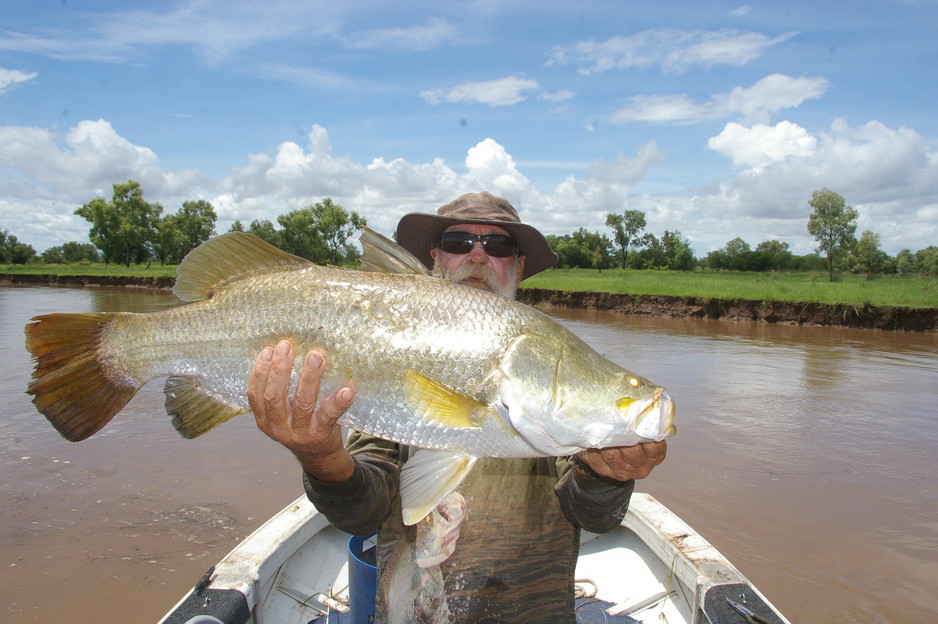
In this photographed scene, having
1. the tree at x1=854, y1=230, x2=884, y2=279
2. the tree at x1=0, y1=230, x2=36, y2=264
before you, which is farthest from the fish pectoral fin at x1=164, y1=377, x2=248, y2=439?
the tree at x1=0, y1=230, x2=36, y2=264

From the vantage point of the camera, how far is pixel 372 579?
118 inches

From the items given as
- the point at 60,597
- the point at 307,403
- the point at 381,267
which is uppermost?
the point at 381,267

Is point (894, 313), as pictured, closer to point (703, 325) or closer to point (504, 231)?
point (703, 325)

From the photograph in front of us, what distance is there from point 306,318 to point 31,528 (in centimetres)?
653

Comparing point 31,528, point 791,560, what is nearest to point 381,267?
point 791,560

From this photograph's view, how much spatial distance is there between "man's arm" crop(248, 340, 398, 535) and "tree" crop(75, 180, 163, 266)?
278 ft

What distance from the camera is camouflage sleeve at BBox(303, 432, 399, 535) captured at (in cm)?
243

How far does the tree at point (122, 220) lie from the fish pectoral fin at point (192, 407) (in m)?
84.7

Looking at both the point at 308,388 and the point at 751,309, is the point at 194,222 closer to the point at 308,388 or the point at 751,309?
the point at 751,309

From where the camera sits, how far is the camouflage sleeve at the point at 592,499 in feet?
8.29

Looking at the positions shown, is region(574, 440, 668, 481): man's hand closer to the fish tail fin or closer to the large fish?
the large fish

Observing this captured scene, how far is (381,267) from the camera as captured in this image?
2287 mm

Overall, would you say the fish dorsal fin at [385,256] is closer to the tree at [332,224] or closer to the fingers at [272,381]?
the fingers at [272,381]

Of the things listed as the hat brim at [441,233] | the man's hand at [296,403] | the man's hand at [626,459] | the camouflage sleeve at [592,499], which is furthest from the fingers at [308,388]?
the hat brim at [441,233]
